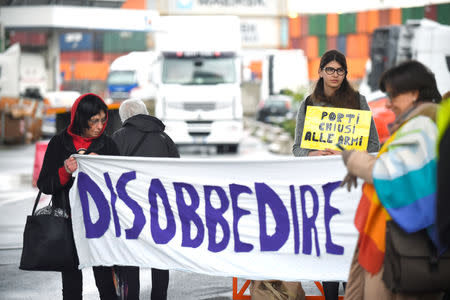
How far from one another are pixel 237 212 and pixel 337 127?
947mm

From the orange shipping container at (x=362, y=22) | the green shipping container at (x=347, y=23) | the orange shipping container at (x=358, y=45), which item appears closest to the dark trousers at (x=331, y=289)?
the orange shipping container at (x=362, y=22)

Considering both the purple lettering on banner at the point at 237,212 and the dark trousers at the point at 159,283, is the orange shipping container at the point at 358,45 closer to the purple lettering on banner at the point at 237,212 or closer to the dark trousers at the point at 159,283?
the dark trousers at the point at 159,283

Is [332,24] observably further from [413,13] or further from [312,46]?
[413,13]

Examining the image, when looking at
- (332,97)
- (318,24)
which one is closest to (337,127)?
(332,97)

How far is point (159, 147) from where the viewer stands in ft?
21.2

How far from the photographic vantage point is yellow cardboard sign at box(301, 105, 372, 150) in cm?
612

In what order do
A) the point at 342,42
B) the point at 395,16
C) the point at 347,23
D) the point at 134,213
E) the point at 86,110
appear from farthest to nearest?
the point at 342,42, the point at 347,23, the point at 395,16, the point at 134,213, the point at 86,110

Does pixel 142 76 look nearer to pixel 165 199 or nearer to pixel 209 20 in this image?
pixel 209 20

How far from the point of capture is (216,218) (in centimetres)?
597

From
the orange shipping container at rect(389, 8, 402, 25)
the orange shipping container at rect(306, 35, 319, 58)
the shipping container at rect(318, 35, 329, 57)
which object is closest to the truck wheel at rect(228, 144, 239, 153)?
the orange shipping container at rect(389, 8, 402, 25)

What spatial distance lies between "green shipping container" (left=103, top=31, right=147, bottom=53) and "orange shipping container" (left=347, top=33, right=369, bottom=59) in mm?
18975

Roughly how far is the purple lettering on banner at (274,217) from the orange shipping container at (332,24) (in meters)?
69.4

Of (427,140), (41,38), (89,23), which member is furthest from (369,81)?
(41,38)

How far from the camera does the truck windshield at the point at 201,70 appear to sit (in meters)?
23.2
